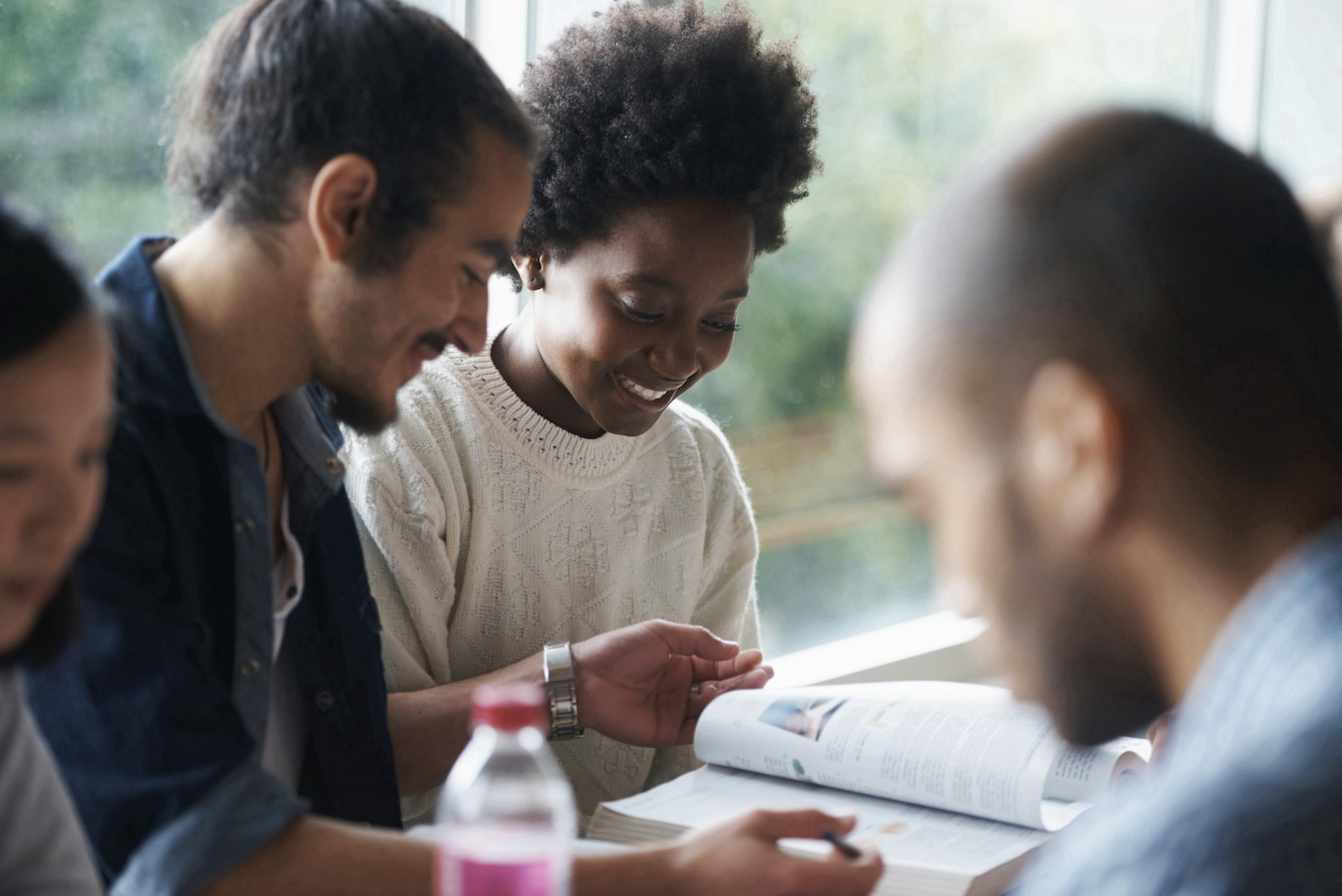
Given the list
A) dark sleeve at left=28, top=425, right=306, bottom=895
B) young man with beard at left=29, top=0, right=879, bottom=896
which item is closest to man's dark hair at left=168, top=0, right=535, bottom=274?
young man with beard at left=29, top=0, right=879, bottom=896

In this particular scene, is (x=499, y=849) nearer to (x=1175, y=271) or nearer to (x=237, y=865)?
(x=237, y=865)

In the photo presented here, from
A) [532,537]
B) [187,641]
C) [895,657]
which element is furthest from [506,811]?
[895,657]

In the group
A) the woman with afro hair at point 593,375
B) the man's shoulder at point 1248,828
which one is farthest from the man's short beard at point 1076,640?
the woman with afro hair at point 593,375

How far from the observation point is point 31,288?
69 cm

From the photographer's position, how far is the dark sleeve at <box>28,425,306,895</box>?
0.86m

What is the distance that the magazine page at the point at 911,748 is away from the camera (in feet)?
3.61

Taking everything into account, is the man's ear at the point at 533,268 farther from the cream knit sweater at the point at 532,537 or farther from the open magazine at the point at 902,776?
the open magazine at the point at 902,776

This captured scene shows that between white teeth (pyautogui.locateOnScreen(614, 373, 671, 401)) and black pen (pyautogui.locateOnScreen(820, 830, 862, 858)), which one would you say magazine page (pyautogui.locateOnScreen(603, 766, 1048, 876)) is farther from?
white teeth (pyautogui.locateOnScreen(614, 373, 671, 401))

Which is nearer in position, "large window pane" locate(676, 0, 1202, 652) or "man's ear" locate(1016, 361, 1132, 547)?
"man's ear" locate(1016, 361, 1132, 547)

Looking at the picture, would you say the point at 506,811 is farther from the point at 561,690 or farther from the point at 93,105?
the point at 93,105

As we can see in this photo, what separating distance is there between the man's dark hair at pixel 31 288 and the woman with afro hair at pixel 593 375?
66 centimetres

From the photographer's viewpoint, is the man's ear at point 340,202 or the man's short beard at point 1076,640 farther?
the man's ear at point 340,202

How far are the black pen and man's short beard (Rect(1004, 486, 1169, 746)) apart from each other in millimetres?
193

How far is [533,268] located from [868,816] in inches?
29.9
